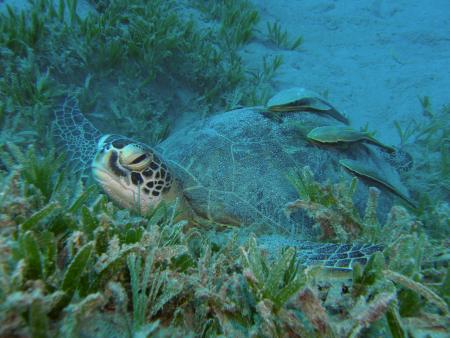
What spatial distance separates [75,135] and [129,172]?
0.89 meters

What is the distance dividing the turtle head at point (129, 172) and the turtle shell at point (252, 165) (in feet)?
0.66

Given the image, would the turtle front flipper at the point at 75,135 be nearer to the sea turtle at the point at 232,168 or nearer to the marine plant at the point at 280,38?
the sea turtle at the point at 232,168

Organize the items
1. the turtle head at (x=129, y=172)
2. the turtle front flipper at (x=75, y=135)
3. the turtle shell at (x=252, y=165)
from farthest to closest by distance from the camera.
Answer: the turtle front flipper at (x=75, y=135), the turtle shell at (x=252, y=165), the turtle head at (x=129, y=172)

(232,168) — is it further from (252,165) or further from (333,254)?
(333,254)

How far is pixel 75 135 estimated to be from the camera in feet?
7.78

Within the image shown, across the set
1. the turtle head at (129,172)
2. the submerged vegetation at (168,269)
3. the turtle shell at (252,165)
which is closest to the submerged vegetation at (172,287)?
the submerged vegetation at (168,269)

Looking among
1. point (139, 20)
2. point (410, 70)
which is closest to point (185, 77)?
point (139, 20)

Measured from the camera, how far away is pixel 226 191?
1903 mm

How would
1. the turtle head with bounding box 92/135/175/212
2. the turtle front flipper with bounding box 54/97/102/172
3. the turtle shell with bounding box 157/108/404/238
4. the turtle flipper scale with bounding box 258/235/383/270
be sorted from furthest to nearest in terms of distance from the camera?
the turtle front flipper with bounding box 54/97/102/172 < the turtle shell with bounding box 157/108/404/238 < the turtle head with bounding box 92/135/175/212 < the turtle flipper scale with bounding box 258/235/383/270

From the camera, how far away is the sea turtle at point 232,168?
177 centimetres

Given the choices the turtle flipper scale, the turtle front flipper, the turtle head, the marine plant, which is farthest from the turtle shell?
the marine plant

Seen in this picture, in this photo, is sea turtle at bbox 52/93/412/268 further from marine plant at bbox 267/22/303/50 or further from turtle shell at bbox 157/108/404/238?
marine plant at bbox 267/22/303/50

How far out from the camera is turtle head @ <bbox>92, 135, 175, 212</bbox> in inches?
68.0

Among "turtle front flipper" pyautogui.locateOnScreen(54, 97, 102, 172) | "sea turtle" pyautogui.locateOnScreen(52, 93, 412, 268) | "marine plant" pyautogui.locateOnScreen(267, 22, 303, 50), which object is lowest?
"turtle front flipper" pyautogui.locateOnScreen(54, 97, 102, 172)
